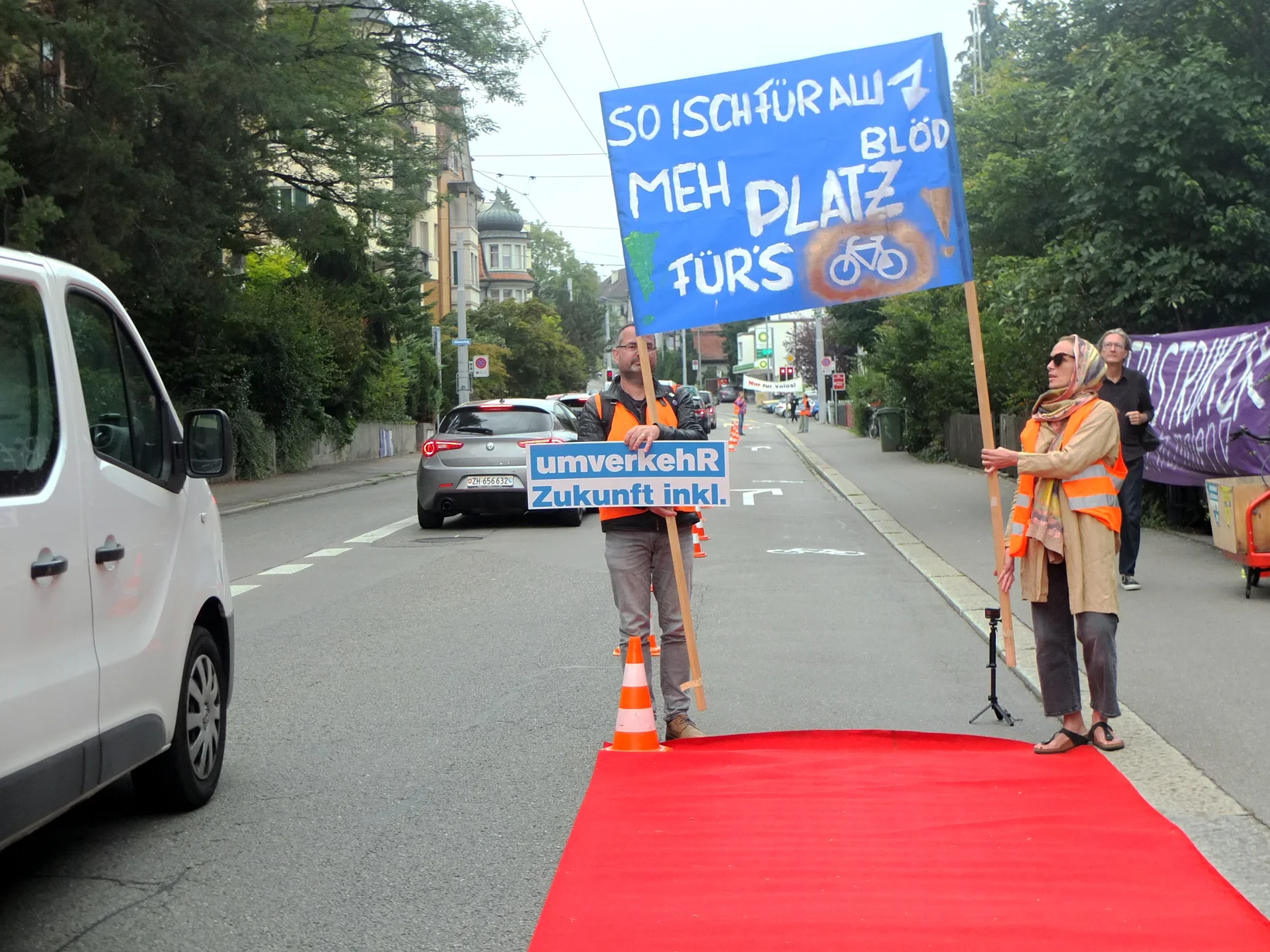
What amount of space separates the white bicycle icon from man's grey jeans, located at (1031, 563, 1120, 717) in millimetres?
1496

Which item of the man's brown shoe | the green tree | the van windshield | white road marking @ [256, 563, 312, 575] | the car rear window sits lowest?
the man's brown shoe

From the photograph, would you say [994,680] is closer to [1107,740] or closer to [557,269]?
[1107,740]

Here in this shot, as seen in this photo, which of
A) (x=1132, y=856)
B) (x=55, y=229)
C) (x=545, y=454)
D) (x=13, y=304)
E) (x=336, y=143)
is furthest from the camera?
(x=336, y=143)

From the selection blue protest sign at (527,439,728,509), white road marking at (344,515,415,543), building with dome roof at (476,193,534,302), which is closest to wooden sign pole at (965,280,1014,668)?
blue protest sign at (527,439,728,509)

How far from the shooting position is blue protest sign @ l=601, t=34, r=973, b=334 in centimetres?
682

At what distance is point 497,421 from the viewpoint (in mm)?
18438

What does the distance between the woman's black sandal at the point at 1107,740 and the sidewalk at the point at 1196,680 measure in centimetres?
5

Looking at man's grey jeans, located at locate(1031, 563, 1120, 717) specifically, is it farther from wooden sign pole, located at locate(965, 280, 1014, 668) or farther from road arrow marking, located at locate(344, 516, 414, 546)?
road arrow marking, located at locate(344, 516, 414, 546)

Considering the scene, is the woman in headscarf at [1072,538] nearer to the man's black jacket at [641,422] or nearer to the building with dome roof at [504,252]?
the man's black jacket at [641,422]

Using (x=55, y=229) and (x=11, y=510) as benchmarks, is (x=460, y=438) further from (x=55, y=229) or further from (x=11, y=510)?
(x=11, y=510)

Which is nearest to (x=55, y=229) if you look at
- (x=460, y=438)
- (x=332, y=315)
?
(x=460, y=438)

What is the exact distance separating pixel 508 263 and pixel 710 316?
407 ft

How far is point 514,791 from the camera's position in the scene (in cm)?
600

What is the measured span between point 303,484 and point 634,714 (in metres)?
23.2
